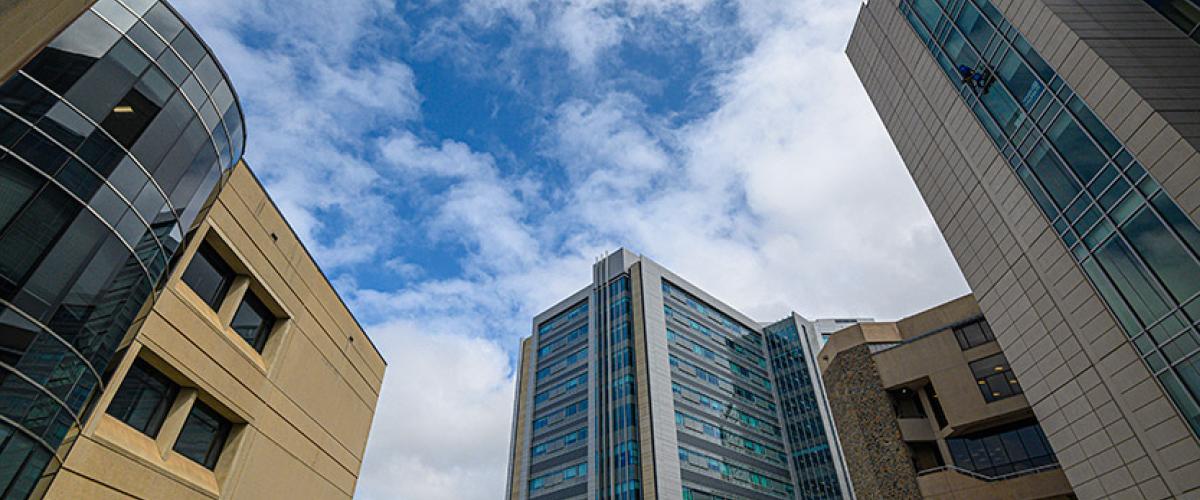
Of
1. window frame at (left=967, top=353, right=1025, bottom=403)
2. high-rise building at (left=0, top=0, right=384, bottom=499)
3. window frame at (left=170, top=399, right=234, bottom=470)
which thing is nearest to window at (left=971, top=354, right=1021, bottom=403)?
window frame at (left=967, top=353, right=1025, bottom=403)

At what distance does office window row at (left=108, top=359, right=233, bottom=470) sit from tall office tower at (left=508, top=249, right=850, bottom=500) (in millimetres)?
47756

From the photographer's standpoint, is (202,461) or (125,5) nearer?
(125,5)

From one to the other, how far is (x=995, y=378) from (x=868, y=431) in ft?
27.1

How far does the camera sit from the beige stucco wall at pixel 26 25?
16.3 ft

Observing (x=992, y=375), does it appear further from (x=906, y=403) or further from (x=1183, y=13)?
(x=1183, y=13)

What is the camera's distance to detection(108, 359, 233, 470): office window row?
12875 millimetres

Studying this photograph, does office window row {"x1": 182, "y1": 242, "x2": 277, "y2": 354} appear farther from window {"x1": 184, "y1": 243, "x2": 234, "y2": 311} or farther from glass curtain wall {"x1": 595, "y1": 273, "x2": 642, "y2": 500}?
glass curtain wall {"x1": 595, "y1": 273, "x2": 642, "y2": 500}

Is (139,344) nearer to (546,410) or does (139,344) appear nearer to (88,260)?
(88,260)

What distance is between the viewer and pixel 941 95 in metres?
24.9

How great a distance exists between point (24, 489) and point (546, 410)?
66984 millimetres

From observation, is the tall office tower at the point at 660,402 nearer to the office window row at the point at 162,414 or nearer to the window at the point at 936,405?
the window at the point at 936,405

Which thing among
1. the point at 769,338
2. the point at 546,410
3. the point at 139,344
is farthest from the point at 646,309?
the point at 139,344

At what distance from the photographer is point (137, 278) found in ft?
36.1

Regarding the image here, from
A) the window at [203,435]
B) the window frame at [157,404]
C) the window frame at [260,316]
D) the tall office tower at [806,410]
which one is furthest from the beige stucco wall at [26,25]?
the tall office tower at [806,410]
